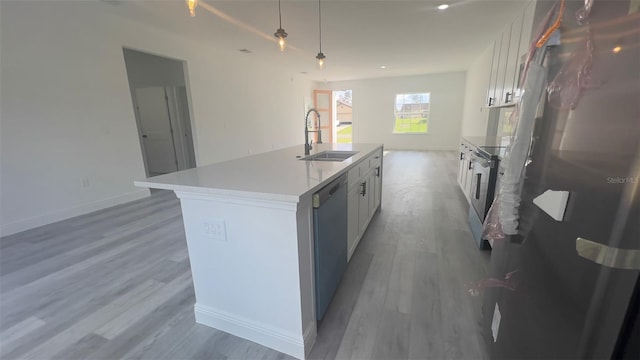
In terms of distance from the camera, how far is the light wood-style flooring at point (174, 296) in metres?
1.49

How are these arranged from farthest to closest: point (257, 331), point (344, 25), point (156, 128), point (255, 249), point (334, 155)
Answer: point (156, 128) → point (344, 25) → point (334, 155) → point (257, 331) → point (255, 249)

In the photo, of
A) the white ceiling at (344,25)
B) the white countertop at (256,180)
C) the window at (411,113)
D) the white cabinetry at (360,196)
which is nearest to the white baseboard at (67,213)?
the white ceiling at (344,25)

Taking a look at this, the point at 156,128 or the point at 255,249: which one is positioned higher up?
the point at 156,128

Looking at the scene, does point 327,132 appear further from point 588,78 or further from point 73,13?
point 588,78

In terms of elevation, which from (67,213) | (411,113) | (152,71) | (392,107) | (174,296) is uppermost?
(152,71)

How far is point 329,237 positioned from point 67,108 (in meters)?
3.87

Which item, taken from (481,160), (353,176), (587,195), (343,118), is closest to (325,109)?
(343,118)

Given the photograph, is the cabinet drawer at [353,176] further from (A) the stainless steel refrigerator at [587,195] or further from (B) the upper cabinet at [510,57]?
(B) the upper cabinet at [510,57]

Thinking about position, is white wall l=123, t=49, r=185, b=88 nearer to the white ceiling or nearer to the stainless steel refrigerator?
the white ceiling

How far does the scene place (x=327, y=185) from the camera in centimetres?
152

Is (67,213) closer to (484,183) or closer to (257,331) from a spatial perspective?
(257,331)

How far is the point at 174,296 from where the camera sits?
1.93 m

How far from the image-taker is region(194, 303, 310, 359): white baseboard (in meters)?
1.42

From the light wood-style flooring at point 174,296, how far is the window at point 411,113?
22.8ft
